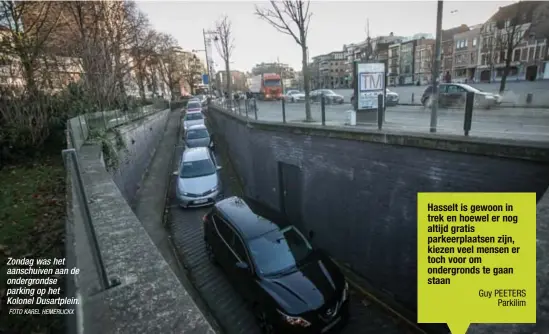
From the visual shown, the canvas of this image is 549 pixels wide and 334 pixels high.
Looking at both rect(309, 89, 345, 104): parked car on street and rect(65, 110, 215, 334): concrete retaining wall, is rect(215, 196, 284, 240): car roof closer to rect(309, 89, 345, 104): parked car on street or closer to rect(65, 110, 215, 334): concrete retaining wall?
rect(65, 110, 215, 334): concrete retaining wall

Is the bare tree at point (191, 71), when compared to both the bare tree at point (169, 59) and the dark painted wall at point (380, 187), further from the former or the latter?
the dark painted wall at point (380, 187)

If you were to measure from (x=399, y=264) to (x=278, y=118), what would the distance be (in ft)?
22.7

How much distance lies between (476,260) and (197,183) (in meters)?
9.87

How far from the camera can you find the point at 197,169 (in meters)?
11.8

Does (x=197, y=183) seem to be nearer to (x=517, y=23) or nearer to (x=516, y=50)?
(x=517, y=23)

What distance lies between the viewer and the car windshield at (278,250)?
553cm

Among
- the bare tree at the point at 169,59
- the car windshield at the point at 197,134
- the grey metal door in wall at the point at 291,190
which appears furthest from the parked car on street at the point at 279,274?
the bare tree at the point at 169,59

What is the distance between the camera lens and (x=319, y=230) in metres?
8.62

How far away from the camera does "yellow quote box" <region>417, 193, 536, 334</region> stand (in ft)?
7.02

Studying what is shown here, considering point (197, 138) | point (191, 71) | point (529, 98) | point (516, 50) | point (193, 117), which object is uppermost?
point (191, 71)

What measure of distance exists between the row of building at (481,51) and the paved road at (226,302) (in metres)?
12.6

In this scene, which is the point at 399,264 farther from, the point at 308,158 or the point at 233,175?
the point at 233,175

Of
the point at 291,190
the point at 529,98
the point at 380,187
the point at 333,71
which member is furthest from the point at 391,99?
the point at 333,71

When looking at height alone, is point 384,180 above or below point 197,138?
above
